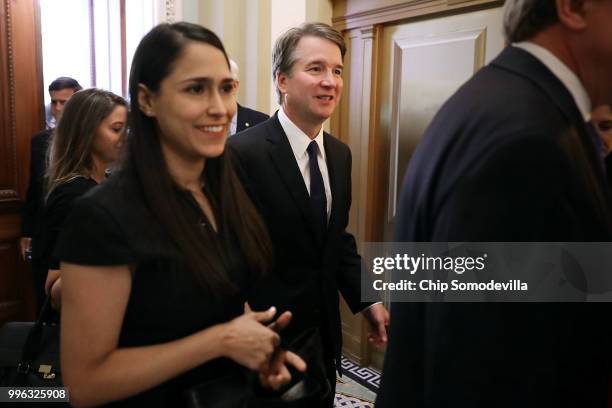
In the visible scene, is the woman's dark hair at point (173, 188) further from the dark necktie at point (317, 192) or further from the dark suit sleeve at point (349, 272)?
the dark suit sleeve at point (349, 272)

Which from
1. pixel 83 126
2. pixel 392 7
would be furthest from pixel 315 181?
pixel 392 7

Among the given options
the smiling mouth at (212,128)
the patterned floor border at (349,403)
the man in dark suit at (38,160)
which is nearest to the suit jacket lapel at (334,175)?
the smiling mouth at (212,128)

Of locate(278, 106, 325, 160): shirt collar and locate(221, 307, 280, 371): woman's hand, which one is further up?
locate(278, 106, 325, 160): shirt collar

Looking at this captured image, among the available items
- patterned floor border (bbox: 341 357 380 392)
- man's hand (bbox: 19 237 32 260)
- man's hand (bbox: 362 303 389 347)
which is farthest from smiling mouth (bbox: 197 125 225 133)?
man's hand (bbox: 19 237 32 260)

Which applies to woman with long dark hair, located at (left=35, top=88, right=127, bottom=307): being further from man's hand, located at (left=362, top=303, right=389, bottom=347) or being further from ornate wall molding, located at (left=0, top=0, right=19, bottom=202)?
ornate wall molding, located at (left=0, top=0, right=19, bottom=202)

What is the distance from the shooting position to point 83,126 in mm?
1934

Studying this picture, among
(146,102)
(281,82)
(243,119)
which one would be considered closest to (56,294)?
(146,102)

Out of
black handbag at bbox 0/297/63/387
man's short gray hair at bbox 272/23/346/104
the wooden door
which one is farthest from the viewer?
the wooden door

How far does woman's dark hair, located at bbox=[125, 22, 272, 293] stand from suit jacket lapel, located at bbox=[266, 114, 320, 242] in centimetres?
47

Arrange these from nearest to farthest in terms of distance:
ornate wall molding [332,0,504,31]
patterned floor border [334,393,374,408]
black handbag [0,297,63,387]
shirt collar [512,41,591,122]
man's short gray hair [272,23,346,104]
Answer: shirt collar [512,41,591,122]
black handbag [0,297,63,387]
man's short gray hair [272,23,346,104]
ornate wall molding [332,0,504,31]
patterned floor border [334,393,374,408]

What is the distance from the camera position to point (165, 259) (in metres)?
1.04

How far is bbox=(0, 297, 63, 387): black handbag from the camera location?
1.44 metres

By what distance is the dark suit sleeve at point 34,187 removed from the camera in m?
3.14

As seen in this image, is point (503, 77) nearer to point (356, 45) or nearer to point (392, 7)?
point (392, 7)
